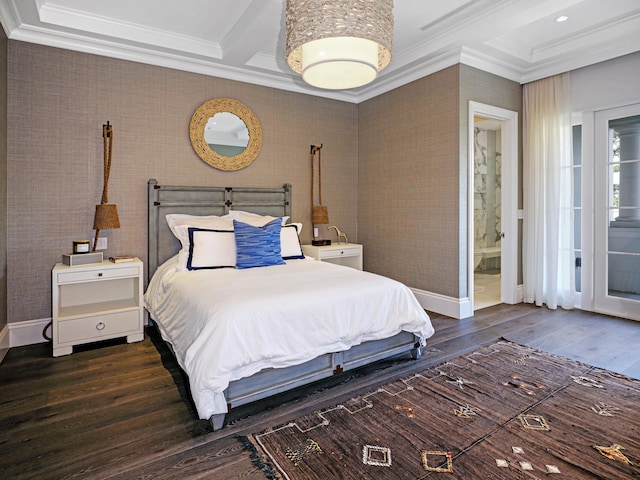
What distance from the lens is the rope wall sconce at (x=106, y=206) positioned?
3332 mm

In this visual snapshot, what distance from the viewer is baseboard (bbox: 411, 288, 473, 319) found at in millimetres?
3973

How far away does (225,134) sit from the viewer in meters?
4.23

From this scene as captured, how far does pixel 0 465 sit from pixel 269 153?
359 centimetres

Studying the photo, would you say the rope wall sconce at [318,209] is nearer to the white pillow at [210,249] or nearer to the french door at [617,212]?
the white pillow at [210,249]

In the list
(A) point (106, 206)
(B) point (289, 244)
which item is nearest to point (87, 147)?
(A) point (106, 206)

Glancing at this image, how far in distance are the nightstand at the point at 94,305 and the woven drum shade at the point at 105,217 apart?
0.34m

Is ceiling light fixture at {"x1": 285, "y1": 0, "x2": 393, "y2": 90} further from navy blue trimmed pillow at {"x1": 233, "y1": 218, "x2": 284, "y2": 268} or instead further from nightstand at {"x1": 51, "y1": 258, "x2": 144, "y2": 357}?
nightstand at {"x1": 51, "y1": 258, "x2": 144, "y2": 357}

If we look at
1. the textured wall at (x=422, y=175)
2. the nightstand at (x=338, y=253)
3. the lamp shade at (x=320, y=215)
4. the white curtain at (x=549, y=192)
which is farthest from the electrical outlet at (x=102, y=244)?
the white curtain at (x=549, y=192)

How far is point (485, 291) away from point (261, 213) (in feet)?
11.0

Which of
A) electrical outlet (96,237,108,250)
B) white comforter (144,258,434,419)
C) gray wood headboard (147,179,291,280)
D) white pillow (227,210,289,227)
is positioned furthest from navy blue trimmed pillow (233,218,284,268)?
electrical outlet (96,237,108,250)

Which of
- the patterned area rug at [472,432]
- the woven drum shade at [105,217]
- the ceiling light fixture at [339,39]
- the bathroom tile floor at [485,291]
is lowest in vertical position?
the patterned area rug at [472,432]

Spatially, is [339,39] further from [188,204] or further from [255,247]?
[188,204]

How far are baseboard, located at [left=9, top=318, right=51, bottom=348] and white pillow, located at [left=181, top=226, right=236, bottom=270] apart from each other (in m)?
1.44

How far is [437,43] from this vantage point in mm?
3727
